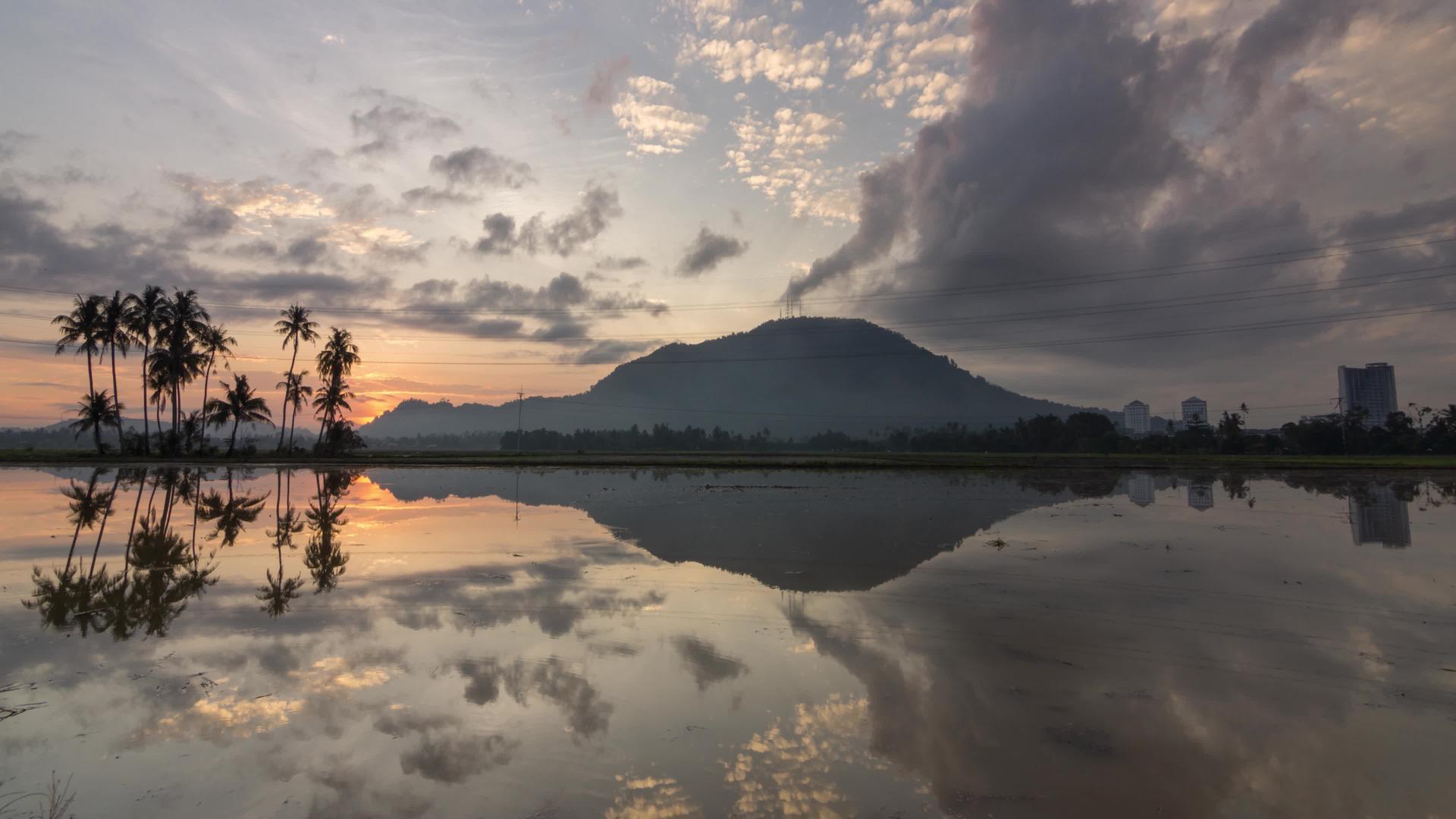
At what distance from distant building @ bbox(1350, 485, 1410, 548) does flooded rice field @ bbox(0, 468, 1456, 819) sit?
147 cm

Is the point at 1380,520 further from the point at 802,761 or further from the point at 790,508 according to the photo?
the point at 802,761

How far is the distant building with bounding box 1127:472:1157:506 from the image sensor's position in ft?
106

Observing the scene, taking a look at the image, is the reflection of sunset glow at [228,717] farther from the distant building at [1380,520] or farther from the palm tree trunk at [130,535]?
the distant building at [1380,520]

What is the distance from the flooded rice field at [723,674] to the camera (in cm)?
563

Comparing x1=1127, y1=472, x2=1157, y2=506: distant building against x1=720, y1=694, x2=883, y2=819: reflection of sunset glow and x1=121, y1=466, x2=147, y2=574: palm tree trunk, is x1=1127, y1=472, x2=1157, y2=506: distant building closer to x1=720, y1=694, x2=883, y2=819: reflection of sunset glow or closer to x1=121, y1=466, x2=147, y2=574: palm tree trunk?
x1=720, y1=694, x2=883, y2=819: reflection of sunset glow

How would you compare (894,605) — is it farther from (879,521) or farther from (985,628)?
(879,521)

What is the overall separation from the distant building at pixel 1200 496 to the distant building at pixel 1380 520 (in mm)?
4827

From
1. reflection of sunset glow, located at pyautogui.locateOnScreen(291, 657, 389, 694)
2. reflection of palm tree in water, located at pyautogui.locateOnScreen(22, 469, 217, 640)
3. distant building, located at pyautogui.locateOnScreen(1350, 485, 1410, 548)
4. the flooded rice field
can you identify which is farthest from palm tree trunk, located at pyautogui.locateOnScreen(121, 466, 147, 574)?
distant building, located at pyautogui.locateOnScreen(1350, 485, 1410, 548)

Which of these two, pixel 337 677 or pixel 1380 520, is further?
pixel 1380 520

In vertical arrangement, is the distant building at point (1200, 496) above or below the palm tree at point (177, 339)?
below

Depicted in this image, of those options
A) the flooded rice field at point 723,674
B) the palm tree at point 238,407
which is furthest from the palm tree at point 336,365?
the flooded rice field at point 723,674

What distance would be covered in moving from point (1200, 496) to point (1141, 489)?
4635mm

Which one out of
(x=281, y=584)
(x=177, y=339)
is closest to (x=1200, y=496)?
(x=281, y=584)

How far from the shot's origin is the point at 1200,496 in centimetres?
3488
